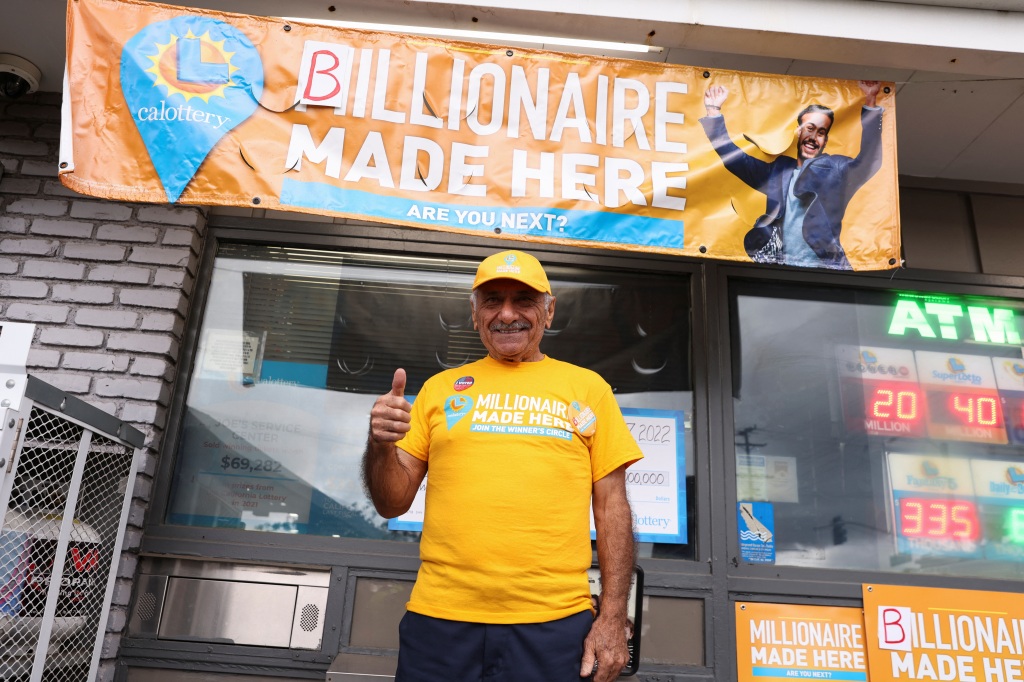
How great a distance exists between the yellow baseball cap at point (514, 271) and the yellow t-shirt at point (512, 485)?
11.9 inches

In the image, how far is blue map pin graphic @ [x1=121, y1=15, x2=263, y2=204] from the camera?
321cm

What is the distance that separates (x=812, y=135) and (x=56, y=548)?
3760 mm

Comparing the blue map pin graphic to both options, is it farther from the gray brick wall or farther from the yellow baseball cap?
the yellow baseball cap

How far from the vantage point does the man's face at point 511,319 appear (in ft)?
8.50

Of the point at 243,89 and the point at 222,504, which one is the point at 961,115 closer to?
the point at 243,89

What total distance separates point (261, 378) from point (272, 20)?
1.87 m

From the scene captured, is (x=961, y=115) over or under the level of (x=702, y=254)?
over

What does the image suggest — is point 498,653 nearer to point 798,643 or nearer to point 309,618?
point 309,618

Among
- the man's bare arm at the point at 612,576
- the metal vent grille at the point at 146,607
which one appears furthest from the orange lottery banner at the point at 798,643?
the metal vent grille at the point at 146,607

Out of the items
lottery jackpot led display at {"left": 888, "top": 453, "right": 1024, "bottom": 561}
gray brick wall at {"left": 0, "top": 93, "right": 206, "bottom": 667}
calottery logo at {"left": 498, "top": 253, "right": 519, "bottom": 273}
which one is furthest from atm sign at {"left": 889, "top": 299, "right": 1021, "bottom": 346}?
gray brick wall at {"left": 0, "top": 93, "right": 206, "bottom": 667}

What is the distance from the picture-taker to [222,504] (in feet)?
12.8

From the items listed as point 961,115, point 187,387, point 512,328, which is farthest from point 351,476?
point 961,115

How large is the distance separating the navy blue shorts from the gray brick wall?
2162 mm

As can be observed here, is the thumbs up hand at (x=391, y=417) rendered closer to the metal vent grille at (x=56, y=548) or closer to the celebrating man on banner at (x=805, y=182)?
the metal vent grille at (x=56, y=548)
